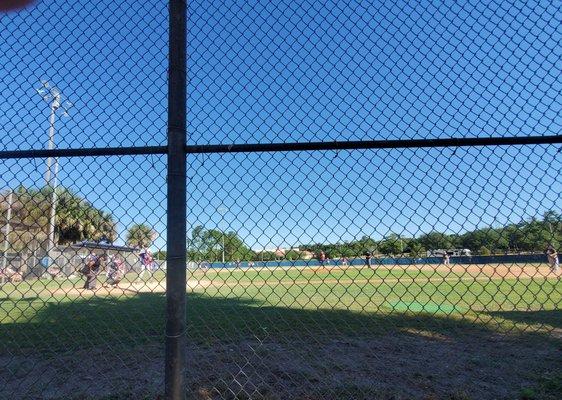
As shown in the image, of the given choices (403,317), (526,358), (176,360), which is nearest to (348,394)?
(176,360)

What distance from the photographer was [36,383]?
13.0ft

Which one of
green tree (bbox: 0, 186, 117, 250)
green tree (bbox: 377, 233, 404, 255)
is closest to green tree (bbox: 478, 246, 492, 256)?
green tree (bbox: 377, 233, 404, 255)

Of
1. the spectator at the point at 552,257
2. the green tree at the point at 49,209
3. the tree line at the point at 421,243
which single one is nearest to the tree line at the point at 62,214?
the green tree at the point at 49,209

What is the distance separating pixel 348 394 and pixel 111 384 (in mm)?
2253

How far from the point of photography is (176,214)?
2275 millimetres

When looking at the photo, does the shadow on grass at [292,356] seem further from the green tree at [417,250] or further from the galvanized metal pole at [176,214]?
the galvanized metal pole at [176,214]

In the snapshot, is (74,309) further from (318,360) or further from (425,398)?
(425,398)

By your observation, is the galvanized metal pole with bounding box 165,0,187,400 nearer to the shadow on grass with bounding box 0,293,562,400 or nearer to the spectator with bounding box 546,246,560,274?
the shadow on grass with bounding box 0,293,562,400

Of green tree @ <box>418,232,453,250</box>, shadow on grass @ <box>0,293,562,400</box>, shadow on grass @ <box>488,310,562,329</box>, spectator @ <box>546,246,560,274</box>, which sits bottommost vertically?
shadow on grass @ <box>488,310,562,329</box>

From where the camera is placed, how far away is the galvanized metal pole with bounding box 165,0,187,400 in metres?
2.21

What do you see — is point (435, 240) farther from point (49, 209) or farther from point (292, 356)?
point (49, 209)

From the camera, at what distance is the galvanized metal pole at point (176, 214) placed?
2.21 metres

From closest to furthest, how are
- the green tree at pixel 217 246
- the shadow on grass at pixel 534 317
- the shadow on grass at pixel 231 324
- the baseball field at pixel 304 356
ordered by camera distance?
the green tree at pixel 217 246 → the baseball field at pixel 304 356 → the shadow on grass at pixel 231 324 → the shadow on grass at pixel 534 317

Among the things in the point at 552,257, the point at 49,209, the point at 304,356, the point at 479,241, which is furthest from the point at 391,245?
the point at 49,209
